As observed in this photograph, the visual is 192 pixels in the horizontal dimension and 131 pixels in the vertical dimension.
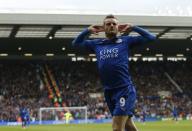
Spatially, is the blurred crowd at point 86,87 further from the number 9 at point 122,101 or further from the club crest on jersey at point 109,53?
the number 9 at point 122,101

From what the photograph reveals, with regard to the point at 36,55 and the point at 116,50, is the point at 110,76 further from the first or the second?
the point at 36,55

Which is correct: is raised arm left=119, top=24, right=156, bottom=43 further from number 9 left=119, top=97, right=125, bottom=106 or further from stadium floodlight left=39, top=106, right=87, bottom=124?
stadium floodlight left=39, top=106, right=87, bottom=124

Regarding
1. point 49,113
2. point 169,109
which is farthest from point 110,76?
point 169,109

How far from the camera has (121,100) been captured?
25.0ft

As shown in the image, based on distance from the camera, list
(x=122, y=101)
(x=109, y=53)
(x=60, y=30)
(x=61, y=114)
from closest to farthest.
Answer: (x=122, y=101), (x=109, y=53), (x=60, y=30), (x=61, y=114)

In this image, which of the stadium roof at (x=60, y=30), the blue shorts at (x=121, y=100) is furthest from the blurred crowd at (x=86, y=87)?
the blue shorts at (x=121, y=100)

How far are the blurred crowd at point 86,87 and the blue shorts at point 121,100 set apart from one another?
1565 inches

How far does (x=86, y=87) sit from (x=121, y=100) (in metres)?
48.8

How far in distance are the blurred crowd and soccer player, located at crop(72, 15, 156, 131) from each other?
130ft

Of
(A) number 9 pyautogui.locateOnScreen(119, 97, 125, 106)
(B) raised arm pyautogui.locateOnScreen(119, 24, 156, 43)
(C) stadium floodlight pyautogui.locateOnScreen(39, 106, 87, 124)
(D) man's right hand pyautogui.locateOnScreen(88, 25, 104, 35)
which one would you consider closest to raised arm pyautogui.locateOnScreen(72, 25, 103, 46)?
(D) man's right hand pyautogui.locateOnScreen(88, 25, 104, 35)

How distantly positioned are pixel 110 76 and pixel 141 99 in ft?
154

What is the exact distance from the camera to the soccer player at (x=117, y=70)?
7.58 metres

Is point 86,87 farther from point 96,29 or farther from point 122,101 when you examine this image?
point 122,101

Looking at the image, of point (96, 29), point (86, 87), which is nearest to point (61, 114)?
point (86, 87)
